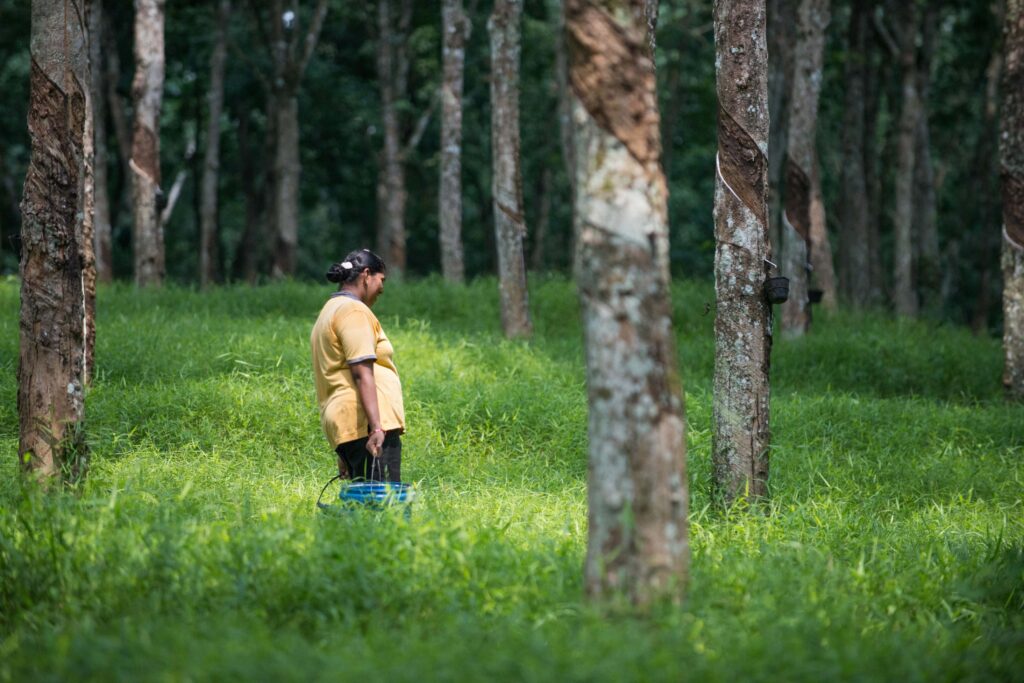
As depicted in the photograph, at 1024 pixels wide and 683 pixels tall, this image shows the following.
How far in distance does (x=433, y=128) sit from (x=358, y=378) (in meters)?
26.8

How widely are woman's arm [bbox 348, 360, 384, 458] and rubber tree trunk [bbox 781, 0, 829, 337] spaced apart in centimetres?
856

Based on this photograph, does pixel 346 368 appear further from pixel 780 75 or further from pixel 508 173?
pixel 780 75

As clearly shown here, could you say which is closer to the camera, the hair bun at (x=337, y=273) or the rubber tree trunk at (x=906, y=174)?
the hair bun at (x=337, y=273)

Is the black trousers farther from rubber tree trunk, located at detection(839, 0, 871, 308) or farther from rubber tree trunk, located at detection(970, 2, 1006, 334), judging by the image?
rubber tree trunk, located at detection(970, 2, 1006, 334)

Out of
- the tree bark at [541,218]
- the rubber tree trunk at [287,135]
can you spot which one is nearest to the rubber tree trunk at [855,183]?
the tree bark at [541,218]

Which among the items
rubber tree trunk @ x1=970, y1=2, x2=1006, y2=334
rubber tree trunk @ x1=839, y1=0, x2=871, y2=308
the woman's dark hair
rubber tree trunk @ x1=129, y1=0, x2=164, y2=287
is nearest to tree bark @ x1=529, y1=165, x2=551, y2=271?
rubber tree trunk @ x1=839, y1=0, x2=871, y2=308

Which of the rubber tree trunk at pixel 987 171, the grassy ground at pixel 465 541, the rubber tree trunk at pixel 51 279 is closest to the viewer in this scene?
the grassy ground at pixel 465 541

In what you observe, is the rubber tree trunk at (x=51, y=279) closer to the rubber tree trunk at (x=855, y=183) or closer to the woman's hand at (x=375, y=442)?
the woman's hand at (x=375, y=442)

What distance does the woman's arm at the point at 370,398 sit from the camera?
6125mm

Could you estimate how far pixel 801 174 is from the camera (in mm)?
14039

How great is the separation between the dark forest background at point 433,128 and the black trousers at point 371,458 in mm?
19397

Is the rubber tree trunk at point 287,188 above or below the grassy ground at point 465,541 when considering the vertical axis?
above

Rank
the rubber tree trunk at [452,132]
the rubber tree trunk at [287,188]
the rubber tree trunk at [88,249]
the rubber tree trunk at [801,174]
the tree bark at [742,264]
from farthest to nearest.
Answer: the rubber tree trunk at [287,188] < the rubber tree trunk at [452,132] < the rubber tree trunk at [801,174] < the rubber tree trunk at [88,249] < the tree bark at [742,264]

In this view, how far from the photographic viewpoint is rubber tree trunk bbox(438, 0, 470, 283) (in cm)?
1709
